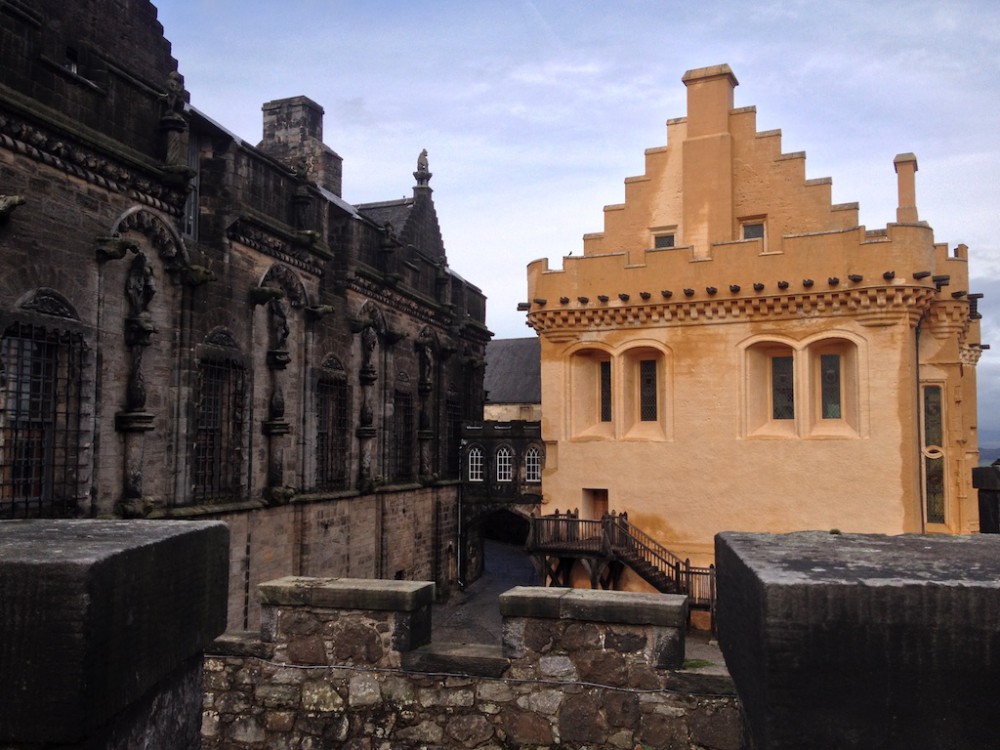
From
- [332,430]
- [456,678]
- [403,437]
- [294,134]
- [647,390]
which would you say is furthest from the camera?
[294,134]

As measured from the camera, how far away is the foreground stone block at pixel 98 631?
1.75 m

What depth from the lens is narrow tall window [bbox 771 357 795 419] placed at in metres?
20.0

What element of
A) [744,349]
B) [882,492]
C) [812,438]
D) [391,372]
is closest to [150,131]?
[391,372]

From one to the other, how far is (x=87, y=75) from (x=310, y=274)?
7154mm

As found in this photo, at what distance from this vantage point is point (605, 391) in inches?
867

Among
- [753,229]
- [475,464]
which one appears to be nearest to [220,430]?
[753,229]

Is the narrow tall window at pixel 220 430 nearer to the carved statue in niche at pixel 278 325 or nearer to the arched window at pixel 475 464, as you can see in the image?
the carved statue in niche at pixel 278 325

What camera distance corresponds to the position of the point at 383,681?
6.18 meters

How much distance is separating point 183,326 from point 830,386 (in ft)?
46.4

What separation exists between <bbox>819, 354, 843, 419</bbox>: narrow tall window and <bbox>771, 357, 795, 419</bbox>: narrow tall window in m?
0.67

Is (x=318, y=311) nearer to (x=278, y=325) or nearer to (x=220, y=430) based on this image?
(x=278, y=325)

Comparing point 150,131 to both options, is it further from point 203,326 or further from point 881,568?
point 881,568

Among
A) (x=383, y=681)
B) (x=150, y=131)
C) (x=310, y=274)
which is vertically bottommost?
(x=383, y=681)

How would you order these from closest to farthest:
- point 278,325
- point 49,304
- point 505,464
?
1. point 49,304
2. point 278,325
3. point 505,464
